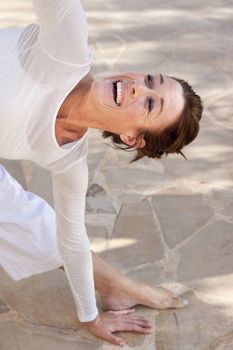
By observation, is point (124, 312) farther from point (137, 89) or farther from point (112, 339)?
point (137, 89)

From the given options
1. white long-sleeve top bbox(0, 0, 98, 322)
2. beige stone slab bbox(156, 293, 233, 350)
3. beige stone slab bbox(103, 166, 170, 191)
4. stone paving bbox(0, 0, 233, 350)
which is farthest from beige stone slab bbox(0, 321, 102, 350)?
beige stone slab bbox(103, 166, 170, 191)

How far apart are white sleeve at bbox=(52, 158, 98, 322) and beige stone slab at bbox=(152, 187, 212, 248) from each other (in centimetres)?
53

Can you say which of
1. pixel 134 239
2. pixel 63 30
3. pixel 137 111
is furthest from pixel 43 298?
pixel 63 30

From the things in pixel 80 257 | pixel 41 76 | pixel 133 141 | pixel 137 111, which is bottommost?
pixel 80 257

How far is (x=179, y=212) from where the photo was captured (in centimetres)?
305

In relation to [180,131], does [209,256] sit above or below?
below

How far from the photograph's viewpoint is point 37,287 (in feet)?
9.03

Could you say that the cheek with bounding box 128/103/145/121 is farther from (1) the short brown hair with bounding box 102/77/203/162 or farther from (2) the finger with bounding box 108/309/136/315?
(2) the finger with bounding box 108/309/136/315

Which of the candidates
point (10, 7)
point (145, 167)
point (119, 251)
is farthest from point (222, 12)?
point (119, 251)

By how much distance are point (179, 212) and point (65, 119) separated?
3.45ft

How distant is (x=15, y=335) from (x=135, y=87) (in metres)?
0.95

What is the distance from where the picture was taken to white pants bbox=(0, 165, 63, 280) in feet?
7.94

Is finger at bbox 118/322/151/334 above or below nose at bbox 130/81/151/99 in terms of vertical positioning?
below

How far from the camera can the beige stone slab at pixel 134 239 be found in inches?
112
